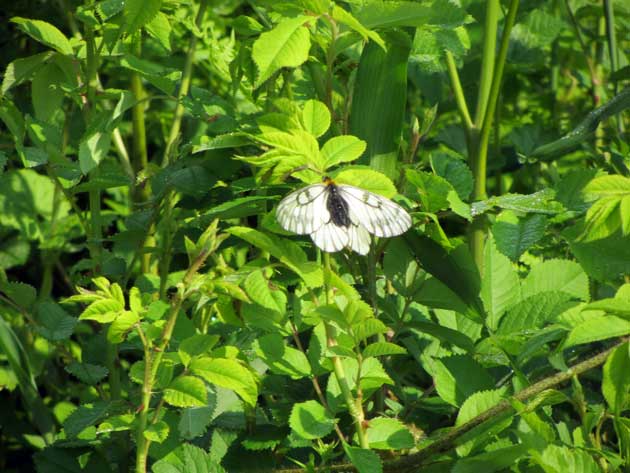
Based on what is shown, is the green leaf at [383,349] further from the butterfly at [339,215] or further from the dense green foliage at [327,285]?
the butterfly at [339,215]

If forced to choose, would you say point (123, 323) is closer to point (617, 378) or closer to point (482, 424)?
point (482, 424)

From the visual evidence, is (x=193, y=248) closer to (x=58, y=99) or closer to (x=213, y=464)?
(x=213, y=464)

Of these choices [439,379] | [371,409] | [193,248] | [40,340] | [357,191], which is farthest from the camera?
[40,340]

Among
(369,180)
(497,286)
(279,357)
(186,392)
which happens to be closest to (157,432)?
(186,392)

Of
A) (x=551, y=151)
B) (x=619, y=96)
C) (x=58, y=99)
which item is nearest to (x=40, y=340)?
(x=58, y=99)

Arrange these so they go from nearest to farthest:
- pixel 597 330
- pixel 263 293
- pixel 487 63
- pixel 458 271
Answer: pixel 597 330
pixel 263 293
pixel 458 271
pixel 487 63

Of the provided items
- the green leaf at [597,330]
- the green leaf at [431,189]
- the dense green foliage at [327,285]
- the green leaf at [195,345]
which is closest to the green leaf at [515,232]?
the dense green foliage at [327,285]
